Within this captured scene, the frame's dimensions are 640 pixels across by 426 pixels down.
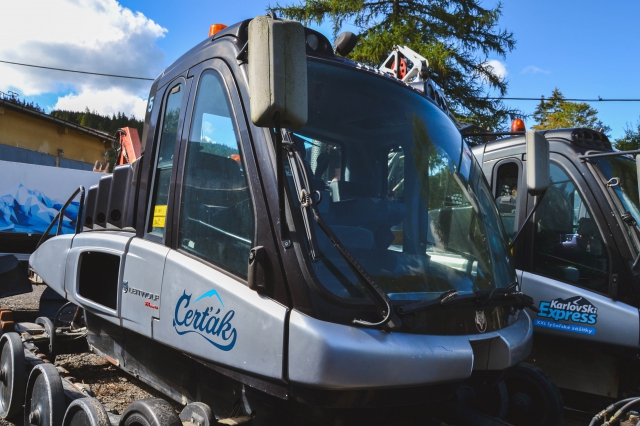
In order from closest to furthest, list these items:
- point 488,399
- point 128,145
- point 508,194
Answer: point 488,399, point 508,194, point 128,145

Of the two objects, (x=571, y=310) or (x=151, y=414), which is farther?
(x=571, y=310)

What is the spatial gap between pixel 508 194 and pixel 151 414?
3.90 m

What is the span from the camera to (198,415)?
2.63 m

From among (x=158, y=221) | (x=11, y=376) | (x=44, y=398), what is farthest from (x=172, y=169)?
(x=11, y=376)

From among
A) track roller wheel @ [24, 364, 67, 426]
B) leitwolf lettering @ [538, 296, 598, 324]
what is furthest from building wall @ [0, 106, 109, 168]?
leitwolf lettering @ [538, 296, 598, 324]

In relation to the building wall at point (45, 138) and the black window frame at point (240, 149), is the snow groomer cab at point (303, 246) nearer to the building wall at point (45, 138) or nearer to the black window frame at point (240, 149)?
the black window frame at point (240, 149)

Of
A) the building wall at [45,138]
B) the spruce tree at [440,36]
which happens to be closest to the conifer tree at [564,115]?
the spruce tree at [440,36]

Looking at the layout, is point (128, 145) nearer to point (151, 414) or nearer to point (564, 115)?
point (151, 414)

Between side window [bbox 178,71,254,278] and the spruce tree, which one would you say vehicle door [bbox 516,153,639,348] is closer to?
side window [bbox 178,71,254,278]

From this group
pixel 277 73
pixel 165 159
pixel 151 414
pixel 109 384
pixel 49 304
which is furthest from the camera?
pixel 49 304

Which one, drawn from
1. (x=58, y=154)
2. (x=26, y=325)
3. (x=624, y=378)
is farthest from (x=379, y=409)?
→ (x=58, y=154)

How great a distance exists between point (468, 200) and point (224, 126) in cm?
139

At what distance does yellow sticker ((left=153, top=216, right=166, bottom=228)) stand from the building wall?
25.7 m

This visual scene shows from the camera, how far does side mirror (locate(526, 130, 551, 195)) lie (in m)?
3.33
